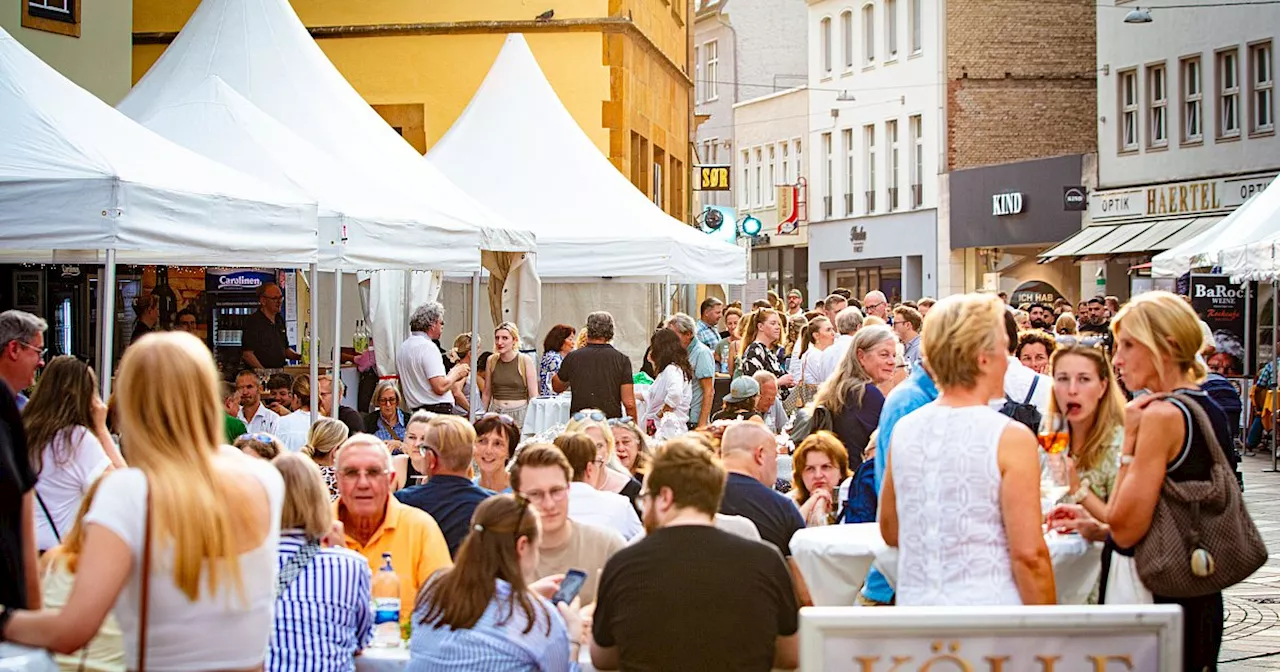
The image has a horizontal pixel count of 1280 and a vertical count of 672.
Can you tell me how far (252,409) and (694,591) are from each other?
7.18m

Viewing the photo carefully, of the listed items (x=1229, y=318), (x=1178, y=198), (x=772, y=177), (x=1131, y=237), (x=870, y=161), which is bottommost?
(x=1229, y=318)

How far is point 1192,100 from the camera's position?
33375 millimetres

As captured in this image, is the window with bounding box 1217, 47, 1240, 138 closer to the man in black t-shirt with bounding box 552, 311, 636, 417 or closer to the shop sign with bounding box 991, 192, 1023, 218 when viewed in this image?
the shop sign with bounding box 991, 192, 1023, 218

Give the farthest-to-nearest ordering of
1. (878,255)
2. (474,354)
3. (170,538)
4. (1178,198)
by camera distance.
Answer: (878,255) < (1178,198) < (474,354) < (170,538)

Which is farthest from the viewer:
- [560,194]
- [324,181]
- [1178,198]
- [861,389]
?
[1178,198]

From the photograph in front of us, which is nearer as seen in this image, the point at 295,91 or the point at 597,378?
the point at 597,378

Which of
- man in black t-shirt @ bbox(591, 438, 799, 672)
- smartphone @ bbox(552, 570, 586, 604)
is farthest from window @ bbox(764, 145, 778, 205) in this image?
man in black t-shirt @ bbox(591, 438, 799, 672)

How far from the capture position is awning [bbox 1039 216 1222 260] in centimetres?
3141

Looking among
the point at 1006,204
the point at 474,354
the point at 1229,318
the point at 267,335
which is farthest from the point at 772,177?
the point at 474,354

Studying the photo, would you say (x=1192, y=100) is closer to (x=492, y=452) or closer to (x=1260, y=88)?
(x=1260, y=88)

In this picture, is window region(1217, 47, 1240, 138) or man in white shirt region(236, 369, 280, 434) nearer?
man in white shirt region(236, 369, 280, 434)

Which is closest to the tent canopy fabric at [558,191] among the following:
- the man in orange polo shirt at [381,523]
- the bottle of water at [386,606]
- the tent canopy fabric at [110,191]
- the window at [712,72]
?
the tent canopy fabric at [110,191]

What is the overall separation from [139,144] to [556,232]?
7088 millimetres

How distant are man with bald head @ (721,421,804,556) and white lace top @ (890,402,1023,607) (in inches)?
70.0
